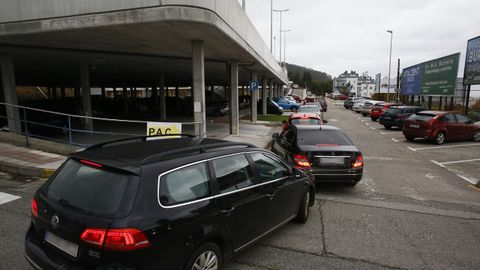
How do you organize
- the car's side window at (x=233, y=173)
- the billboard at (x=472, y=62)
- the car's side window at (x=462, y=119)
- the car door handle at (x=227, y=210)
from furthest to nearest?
1. the billboard at (x=472, y=62)
2. the car's side window at (x=462, y=119)
3. the car's side window at (x=233, y=173)
4. the car door handle at (x=227, y=210)

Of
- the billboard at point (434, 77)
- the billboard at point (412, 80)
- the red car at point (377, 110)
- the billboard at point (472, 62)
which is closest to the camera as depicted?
the billboard at point (472, 62)

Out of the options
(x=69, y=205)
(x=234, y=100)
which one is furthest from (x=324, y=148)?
(x=234, y=100)

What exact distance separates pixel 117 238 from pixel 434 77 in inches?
1202

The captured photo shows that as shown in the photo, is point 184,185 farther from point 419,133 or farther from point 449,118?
point 449,118

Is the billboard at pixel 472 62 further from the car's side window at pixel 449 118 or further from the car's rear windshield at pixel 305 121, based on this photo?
the car's rear windshield at pixel 305 121

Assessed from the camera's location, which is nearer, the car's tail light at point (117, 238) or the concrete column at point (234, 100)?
the car's tail light at point (117, 238)

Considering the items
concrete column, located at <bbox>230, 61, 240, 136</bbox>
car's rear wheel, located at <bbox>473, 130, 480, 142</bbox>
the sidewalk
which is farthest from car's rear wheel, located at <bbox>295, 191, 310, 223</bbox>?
car's rear wheel, located at <bbox>473, 130, 480, 142</bbox>

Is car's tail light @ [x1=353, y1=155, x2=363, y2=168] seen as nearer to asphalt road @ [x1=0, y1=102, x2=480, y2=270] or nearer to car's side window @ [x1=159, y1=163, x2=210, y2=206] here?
asphalt road @ [x1=0, y1=102, x2=480, y2=270]

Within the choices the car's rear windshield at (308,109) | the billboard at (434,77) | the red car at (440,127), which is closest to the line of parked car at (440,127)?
the red car at (440,127)

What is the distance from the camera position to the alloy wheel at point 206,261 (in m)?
3.08

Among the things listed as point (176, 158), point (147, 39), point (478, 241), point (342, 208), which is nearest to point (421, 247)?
point (478, 241)

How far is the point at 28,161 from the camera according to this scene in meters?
8.02

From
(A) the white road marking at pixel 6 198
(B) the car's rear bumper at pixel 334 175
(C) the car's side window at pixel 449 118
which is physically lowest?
(A) the white road marking at pixel 6 198

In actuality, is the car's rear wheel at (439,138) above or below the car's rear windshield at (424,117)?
below
